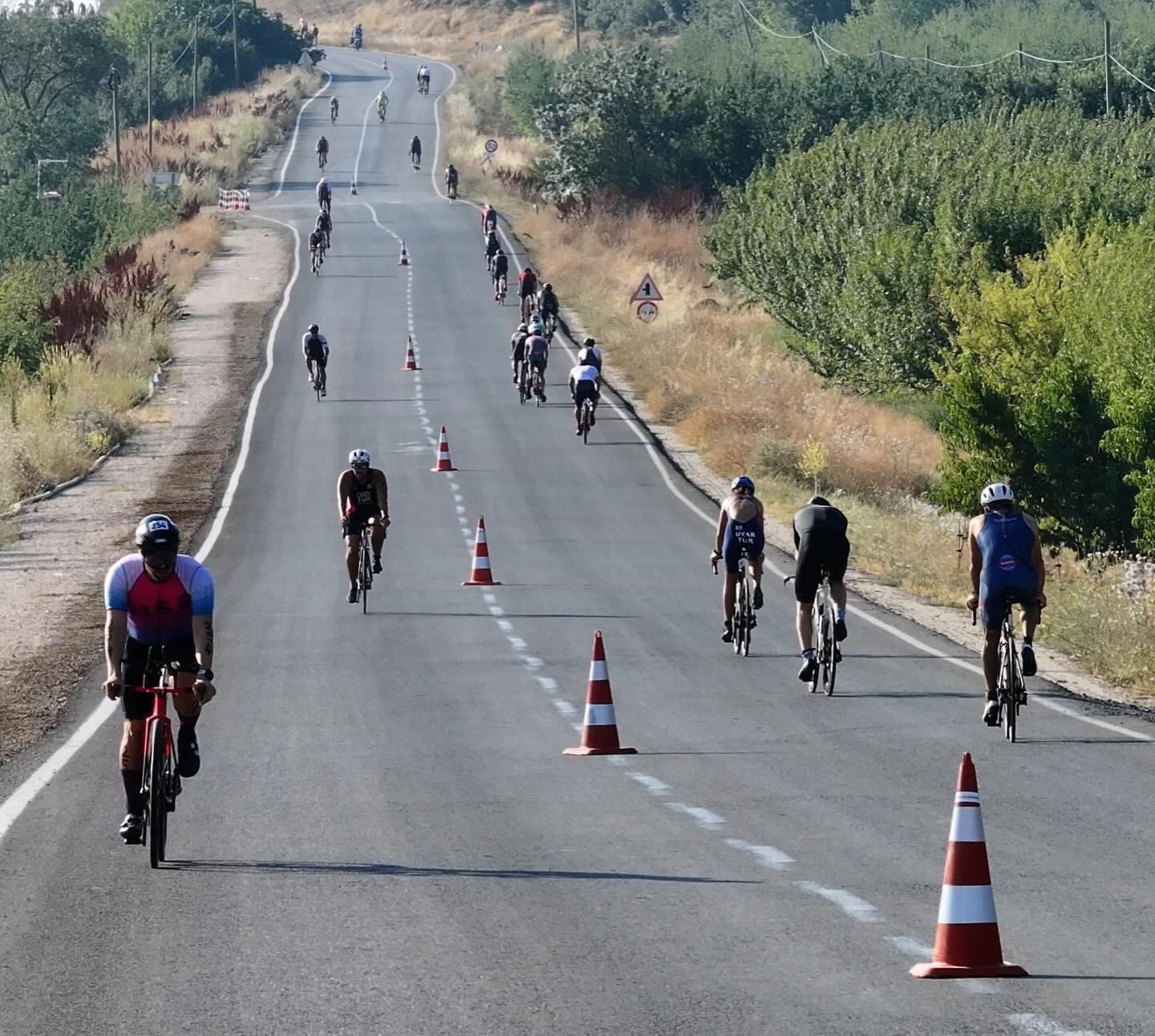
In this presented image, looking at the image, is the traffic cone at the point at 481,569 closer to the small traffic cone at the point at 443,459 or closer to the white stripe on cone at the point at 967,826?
the small traffic cone at the point at 443,459

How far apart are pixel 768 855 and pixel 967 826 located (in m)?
3.13

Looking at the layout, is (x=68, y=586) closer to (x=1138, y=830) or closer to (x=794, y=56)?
(x=1138, y=830)

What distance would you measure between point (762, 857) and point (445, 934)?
2.44 metres

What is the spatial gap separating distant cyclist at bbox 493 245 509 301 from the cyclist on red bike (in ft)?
177

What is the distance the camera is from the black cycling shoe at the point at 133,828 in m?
10.7

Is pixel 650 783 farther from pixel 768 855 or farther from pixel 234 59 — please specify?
pixel 234 59

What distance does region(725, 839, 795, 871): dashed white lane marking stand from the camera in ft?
34.5

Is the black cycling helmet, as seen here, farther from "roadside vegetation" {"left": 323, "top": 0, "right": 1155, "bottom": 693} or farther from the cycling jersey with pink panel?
"roadside vegetation" {"left": 323, "top": 0, "right": 1155, "bottom": 693}

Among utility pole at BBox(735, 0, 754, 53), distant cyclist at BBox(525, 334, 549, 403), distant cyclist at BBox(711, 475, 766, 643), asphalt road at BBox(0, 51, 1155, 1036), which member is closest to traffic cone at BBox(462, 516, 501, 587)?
asphalt road at BBox(0, 51, 1155, 1036)

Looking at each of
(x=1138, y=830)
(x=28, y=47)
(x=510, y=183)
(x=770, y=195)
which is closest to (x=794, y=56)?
(x=510, y=183)

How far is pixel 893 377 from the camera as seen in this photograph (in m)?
46.8

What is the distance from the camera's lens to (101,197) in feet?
278

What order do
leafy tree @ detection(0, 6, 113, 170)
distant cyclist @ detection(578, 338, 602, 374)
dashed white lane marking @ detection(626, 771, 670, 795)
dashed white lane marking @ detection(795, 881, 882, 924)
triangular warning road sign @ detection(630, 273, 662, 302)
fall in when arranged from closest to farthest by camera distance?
dashed white lane marking @ detection(795, 881, 882, 924)
dashed white lane marking @ detection(626, 771, 670, 795)
distant cyclist @ detection(578, 338, 602, 374)
triangular warning road sign @ detection(630, 273, 662, 302)
leafy tree @ detection(0, 6, 113, 170)

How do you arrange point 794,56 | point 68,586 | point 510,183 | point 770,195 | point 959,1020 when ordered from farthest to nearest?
point 794,56 < point 510,183 < point 770,195 < point 68,586 < point 959,1020
